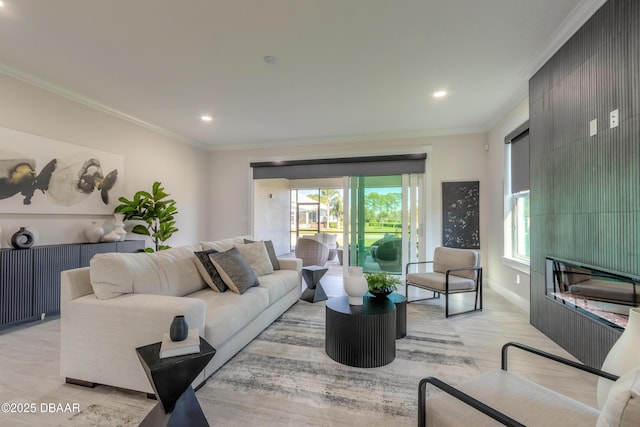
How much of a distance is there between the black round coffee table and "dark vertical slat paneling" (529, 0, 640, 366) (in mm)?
1522

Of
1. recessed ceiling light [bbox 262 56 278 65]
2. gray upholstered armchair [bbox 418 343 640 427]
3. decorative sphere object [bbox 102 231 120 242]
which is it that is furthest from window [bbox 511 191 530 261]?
decorative sphere object [bbox 102 231 120 242]

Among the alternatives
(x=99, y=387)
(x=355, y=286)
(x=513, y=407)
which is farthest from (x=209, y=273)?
(x=513, y=407)

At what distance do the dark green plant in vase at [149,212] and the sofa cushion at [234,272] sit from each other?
199 cm

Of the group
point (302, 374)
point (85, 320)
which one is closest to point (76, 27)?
point (85, 320)

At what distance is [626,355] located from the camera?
3.65ft

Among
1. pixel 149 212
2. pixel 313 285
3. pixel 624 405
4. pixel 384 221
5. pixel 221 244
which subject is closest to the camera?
pixel 624 405

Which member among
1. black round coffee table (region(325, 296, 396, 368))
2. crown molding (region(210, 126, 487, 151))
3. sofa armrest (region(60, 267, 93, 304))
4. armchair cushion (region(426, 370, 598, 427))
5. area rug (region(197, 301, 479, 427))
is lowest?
area rug (region(197, 301, 479, 427))

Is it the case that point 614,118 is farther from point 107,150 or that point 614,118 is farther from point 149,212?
point 107,150

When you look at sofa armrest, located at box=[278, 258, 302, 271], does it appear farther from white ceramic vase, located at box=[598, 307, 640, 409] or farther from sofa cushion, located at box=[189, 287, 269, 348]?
white ceramic vase, located at box=[598, 307, 640, 409]

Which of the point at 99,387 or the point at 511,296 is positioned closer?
the point at 99,387

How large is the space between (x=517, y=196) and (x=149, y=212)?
5413 millimetres

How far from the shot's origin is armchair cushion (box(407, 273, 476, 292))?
336cm

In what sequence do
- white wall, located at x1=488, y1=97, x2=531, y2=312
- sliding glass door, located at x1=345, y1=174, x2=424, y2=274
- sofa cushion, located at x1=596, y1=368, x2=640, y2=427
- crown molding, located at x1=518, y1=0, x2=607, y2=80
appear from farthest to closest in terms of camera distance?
sliding glass door, located at x1=345, y1=174, x2=424, y2=274, white wall, located at x1=488, y1=97, x2=531, y2=312, crown molding, located at x1=518, y1=0, x2=607, y2=80, sofa cushion, located at x1=596, y1=368, x2=640, y2=427

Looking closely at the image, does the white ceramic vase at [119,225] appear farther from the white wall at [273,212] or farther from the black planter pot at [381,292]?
the black planter pot at [381,292]
